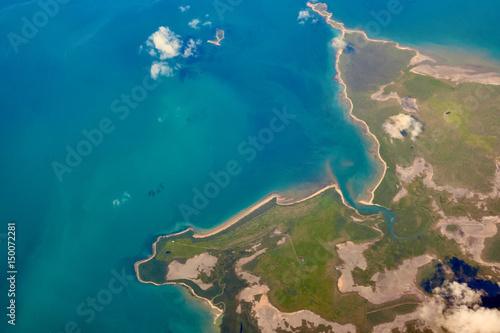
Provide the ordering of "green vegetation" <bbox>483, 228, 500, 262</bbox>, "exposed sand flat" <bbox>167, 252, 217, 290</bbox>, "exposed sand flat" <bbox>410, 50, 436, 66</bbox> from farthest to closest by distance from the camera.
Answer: "exposed sand flat" <bbox>410, 50, 436, 66</bbox>, "exposed sand flat" <bbox>167, 252, 217, 290</bbox>, "green vegetation" <bbox>483, 228, 500, 262</bbox>

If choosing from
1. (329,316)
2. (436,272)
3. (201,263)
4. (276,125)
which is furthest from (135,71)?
(436,272)

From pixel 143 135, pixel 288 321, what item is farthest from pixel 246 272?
pixel 143 135

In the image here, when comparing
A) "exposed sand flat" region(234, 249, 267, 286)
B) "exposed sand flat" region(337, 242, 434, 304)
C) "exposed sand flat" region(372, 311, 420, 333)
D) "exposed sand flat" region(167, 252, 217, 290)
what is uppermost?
"exposed sand flat" region(337, 242, 434, 304)

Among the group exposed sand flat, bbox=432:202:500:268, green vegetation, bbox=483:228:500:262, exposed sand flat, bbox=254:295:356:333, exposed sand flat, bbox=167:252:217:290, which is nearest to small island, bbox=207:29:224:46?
exposed sand flat, bbox=167:252:217:290

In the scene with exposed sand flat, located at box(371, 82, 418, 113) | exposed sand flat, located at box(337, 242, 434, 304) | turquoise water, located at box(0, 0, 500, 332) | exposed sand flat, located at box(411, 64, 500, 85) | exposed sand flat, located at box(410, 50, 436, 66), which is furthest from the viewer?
exposed sand flat, located at box(410, 50, 436, 66)

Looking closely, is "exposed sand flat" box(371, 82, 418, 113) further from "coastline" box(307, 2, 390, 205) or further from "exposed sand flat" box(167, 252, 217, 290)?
"exposed sand flat" box(167, 252, 217, 290)

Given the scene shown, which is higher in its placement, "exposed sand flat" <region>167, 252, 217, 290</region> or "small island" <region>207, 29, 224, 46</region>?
"small island" <region>207, 29, 224, 46</region>
